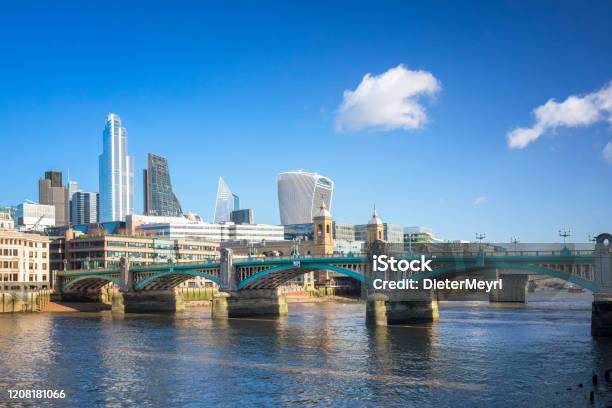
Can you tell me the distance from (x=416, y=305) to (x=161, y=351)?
131 feet

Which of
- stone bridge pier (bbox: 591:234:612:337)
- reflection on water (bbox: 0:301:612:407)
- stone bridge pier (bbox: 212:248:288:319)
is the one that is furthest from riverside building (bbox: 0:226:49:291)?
stone bridge pier (bbox: 591:234:612:337)

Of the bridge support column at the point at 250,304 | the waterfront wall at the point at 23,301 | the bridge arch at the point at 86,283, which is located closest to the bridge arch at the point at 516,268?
the bridge support column at the point at 250,304

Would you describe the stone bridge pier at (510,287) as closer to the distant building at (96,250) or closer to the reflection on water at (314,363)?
the reflection on water at (314,363)

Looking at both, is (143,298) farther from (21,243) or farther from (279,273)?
(279,273)

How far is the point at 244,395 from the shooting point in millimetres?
49312

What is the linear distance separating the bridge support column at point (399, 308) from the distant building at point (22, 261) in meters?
89.6

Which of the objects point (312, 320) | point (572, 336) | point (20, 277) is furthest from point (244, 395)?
point (20, 277)

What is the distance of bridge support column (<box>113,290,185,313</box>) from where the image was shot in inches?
5576

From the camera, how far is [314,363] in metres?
62.8

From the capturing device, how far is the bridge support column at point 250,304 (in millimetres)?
117875

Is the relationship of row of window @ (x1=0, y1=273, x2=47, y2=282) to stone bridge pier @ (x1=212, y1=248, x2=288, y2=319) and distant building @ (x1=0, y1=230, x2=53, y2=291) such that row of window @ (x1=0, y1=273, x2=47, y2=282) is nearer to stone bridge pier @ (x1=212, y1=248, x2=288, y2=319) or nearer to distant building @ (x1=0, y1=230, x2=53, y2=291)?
distant building @ (x1=0, y1=230, x2=53, y2=291)

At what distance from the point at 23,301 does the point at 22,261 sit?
16.3 meters

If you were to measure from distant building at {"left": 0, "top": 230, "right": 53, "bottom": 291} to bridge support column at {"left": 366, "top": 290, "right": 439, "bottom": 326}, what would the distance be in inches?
3527

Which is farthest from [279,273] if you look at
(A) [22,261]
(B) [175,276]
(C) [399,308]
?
(A) [22,261]
